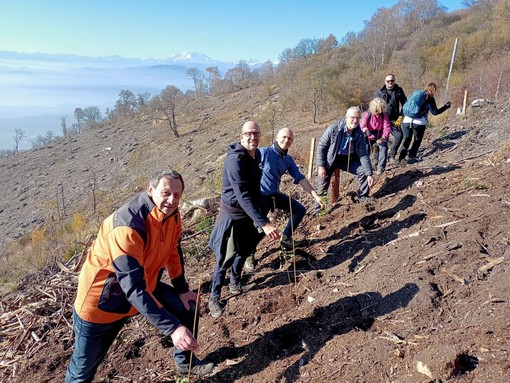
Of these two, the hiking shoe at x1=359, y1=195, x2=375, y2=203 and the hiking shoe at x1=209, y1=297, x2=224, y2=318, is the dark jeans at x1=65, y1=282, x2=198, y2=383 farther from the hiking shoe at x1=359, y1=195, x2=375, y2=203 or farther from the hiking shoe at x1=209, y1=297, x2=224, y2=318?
the hiking shoe at x1=359, y1=195, x2=375, y2=203

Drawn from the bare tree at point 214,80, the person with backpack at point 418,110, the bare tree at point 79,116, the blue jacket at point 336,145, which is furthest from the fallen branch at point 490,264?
the bare tree at point 79,116

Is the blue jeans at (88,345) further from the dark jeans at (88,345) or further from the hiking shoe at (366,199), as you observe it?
the hiking shoe at (366,199)

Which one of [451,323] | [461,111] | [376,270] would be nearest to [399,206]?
[376,270]

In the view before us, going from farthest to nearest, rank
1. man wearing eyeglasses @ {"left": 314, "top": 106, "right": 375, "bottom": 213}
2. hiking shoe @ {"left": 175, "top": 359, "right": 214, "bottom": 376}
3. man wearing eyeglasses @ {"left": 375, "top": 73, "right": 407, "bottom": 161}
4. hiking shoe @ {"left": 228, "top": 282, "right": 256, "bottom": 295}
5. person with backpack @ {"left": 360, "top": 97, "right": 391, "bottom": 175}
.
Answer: man wearing eyeglasses @ {"left": 375, "top": 73, "right": 407, "bottom": 161} → person with backpack @ {"left": 360, "top": 97, "right": 391, "bottom": 175} → man wearing eyeglasses @ {"left": 314, "top": 106, "right": 375, "bottom": 213} → hiking shoe @ {"left": 228, "top": 282, "right": 256, "bottom": 295} → hiking shoe @ {"left": 175, "top": 359, "right": 214, "bottom": 376}

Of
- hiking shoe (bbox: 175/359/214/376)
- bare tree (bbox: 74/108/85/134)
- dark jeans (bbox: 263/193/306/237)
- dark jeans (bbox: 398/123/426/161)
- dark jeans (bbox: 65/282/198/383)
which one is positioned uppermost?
dark jeans (bbox: 398/123/426/161)

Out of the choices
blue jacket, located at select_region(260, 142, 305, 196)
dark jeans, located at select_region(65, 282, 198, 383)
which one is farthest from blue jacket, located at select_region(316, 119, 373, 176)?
dark jeans, located at select_region(65, 282, 198, 383)

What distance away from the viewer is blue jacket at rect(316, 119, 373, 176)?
5176 millimetres

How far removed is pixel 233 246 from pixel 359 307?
1430mm

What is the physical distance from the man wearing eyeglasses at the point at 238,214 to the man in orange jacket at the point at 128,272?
3.10ft

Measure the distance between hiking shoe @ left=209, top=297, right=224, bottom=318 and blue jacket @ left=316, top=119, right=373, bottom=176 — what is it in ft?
8.51

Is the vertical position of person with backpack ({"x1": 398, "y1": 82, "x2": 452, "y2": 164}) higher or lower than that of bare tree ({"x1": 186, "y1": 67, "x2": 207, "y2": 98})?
lower

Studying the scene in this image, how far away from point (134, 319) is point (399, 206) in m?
3.91

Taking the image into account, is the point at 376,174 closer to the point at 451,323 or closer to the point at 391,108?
the point at 391,108

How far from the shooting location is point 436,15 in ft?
212
